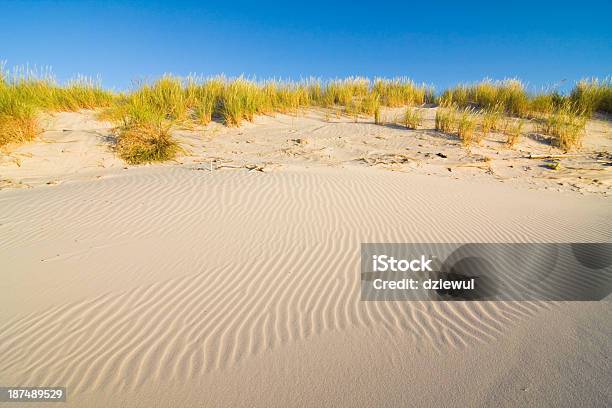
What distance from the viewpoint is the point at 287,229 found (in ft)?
13.5

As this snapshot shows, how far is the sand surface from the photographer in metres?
1.86

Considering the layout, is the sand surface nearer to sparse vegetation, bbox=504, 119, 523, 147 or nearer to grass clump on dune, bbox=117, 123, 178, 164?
grass clump on dune, bbox=117, 123, 178, 164

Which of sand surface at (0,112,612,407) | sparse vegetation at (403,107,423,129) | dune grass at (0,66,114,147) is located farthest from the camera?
sparse vegetation at (403,107,423,129)

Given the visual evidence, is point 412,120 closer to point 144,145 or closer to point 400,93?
point 400,93

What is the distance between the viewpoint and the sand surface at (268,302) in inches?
73.2

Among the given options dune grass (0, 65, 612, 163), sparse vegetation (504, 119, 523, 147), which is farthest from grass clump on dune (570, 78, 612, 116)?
sparse vegetation (504, 119, 523, 147)

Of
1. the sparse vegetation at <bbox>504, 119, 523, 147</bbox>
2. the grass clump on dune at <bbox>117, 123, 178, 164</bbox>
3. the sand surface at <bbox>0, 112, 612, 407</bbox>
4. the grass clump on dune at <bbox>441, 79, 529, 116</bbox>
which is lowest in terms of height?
the sand surface at <bbox>0, 112, 612, 407</bbox>

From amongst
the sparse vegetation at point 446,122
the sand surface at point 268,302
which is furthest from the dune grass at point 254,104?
the sand surface at point 268,302

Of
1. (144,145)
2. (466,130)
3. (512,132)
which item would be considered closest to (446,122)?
(466,130)

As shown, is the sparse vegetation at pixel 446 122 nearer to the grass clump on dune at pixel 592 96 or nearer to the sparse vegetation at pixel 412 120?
the sparse vegetation at pixel 412 120

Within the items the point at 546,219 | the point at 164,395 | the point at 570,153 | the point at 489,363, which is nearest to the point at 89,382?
the point at 164,395

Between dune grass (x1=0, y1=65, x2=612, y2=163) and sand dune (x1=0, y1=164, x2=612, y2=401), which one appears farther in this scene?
dune grass (x1=0, y1=65, x2=612, y2=163)

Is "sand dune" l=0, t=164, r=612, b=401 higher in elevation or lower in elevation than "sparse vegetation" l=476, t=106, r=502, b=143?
lower

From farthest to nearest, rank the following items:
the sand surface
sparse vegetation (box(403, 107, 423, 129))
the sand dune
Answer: sparse vegetation (box(403, 107, 423, 129)) → the sand dune → the sand surface
